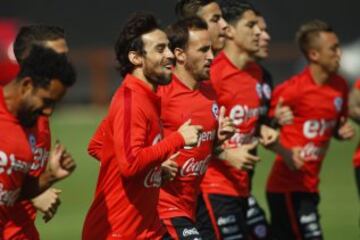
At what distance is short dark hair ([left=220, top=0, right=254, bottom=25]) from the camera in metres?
11.4

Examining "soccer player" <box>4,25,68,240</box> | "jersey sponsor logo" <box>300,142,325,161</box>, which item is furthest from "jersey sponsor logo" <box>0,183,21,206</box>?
"jersey sponsor logo" <box>300,142,325,161</box>

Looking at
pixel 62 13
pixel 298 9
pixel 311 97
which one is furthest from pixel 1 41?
pixel 311 97

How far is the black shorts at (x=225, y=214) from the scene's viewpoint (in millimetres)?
10617

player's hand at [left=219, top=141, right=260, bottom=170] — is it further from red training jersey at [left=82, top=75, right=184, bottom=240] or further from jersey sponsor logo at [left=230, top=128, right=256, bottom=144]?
red training jersey at [left=82, top=75, right=184, bottom=240]

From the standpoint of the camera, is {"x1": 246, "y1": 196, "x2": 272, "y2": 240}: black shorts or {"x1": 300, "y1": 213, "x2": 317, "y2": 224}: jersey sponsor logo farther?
{"x1": 300, "y1": 213, "x2": 317, "y2": 224}: jersey sponsor logo

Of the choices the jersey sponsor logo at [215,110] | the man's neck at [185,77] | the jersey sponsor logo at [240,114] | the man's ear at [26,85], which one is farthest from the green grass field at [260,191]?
the man's ear at [26,85]

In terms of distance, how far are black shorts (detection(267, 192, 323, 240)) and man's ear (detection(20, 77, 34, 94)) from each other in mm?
4859

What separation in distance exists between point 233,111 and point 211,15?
1.00 metres

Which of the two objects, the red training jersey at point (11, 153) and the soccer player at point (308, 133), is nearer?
the red training jersey at point (11, 153)

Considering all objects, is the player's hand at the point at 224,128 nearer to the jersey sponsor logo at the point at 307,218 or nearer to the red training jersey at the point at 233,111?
the red training jersey at the point at 233,111

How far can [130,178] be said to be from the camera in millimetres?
8352

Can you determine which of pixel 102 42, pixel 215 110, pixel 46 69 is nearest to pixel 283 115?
pixel 215 110

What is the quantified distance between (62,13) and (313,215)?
→ 897 inches

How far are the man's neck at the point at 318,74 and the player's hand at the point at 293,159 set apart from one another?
2.94 ft
